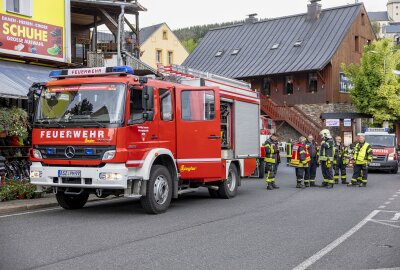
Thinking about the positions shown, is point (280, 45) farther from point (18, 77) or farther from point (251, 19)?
point (18, 77)

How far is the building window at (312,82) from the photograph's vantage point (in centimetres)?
4041

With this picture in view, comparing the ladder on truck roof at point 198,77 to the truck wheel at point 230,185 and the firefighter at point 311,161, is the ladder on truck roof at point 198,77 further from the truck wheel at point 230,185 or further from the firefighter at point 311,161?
the firefighter at point 311,161

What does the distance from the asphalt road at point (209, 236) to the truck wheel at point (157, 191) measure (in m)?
0.19

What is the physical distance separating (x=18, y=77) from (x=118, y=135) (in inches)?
282

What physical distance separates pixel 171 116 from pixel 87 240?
12.9 ft

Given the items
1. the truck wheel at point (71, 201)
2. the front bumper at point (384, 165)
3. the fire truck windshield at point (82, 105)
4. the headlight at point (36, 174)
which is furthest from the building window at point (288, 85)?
the headlight at point (36, 174)

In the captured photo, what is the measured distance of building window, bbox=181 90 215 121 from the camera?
452 inches

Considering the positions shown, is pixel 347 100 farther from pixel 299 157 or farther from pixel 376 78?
pixel 299 157

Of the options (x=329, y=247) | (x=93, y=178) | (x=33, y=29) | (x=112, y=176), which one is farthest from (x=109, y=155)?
(x=33, y=29)

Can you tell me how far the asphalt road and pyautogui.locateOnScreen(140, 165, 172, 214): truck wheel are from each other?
0.19 meters

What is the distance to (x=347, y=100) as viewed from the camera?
41.6 metres

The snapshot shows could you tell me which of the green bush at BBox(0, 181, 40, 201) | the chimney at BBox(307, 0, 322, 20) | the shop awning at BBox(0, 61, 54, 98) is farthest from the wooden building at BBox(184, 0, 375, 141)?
the green bush at BBox(0, 181, 40, 201)

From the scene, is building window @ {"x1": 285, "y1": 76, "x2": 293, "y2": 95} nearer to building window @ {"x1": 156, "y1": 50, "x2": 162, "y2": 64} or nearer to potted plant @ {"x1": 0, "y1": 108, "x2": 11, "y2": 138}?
building window @ {"x1": 156, "y1": 50, "x2": 162, "y2": 64}

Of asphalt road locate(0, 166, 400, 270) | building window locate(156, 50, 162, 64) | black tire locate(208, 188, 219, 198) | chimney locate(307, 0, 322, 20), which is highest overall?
chimney locate(307, 0, 322, 20)
